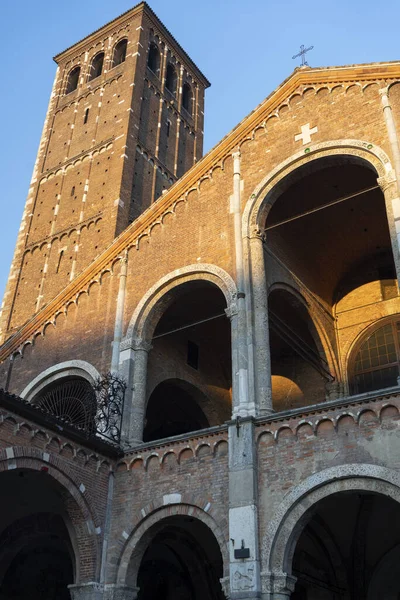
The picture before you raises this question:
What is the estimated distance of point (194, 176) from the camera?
16812mm

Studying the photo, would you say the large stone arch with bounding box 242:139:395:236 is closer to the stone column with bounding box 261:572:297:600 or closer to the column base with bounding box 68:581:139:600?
Answer: the stone column with bounding box 261:572:297:600

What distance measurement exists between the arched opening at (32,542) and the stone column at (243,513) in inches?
167

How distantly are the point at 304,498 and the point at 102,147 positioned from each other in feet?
68.0

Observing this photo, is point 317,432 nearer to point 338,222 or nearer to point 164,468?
point 164,468

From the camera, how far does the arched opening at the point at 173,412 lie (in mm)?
18203

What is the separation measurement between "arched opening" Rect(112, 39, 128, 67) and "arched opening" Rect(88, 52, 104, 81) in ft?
3.25

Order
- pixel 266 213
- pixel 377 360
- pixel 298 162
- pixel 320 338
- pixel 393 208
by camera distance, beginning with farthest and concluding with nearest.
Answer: pixel 377 360 < pixel 320 338 < pixel 266 213 < pixel 298 162 < pixel 393 208

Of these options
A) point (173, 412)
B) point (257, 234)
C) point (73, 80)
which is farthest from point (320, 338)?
point (73, 80)

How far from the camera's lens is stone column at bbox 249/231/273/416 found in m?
12.9

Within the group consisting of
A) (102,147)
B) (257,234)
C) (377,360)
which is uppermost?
(102,147)

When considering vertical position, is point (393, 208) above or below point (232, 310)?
above

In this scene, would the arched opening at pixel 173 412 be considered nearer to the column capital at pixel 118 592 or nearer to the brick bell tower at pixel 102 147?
the column capital at pixel 118 592

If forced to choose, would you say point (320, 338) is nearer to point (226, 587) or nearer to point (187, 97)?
point (226, 587)

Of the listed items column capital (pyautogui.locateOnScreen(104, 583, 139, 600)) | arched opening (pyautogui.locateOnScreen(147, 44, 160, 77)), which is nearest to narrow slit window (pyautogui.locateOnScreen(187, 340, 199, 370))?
column capital (pyautogui.locateOnScreen(104, 583, 139, 600))
